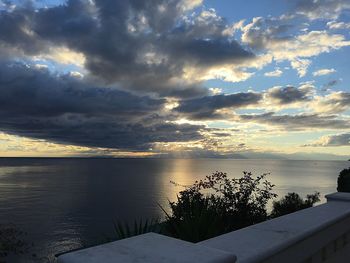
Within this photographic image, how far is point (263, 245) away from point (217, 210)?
474cm

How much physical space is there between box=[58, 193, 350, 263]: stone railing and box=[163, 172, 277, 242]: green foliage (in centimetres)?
183

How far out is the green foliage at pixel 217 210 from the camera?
5805 millimetres

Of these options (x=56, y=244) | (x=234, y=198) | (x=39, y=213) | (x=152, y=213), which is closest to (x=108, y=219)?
(x=152, y=213)

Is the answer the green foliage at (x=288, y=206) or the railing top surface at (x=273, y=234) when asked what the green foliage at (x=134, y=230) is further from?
the green foliage at (x=288, y=206)

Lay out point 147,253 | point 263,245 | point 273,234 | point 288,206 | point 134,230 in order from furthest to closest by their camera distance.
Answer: point 288,206, point 134,230, point 273,234, point 263,245, point 147,253

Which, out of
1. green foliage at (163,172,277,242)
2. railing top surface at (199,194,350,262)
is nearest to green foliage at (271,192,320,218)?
green foliage at (163,172,277,242)

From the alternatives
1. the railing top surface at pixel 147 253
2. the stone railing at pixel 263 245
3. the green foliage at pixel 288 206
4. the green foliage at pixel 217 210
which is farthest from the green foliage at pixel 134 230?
the green foliage at pixel 288 206

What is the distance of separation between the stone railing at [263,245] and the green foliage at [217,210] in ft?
6.01

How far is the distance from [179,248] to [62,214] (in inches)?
2749

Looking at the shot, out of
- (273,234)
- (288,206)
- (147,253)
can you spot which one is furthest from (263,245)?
(288,206)

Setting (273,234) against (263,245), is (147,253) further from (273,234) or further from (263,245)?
(273,234)

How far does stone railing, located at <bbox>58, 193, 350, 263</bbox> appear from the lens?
6.28 ft

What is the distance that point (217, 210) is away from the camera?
24.4 ft

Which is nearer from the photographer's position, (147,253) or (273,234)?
(147,253)
